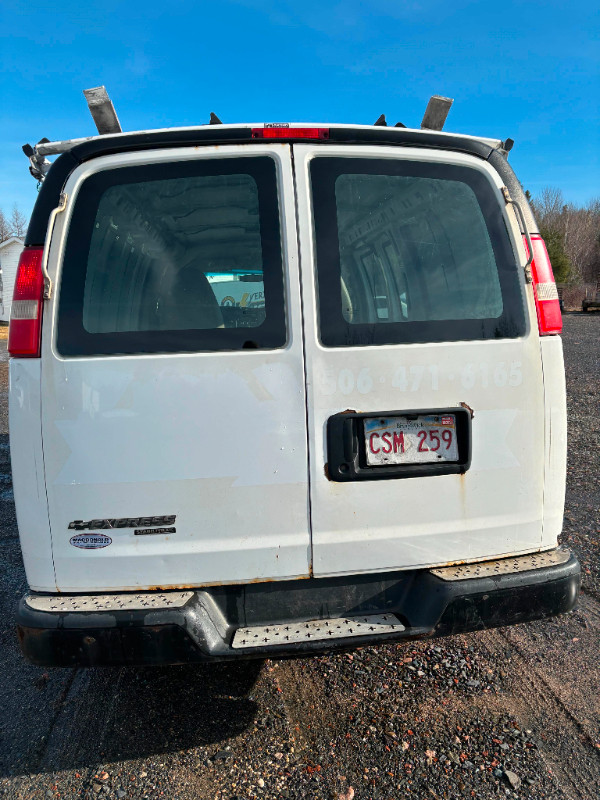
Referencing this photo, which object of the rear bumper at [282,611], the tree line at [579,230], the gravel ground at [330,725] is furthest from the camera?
the tree line at [579,230]

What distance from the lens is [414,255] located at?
2.40 meters

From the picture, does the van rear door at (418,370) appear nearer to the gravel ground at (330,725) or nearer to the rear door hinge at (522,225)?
the rear door hinge at (522,225)

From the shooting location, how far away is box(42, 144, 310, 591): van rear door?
82.3 inches

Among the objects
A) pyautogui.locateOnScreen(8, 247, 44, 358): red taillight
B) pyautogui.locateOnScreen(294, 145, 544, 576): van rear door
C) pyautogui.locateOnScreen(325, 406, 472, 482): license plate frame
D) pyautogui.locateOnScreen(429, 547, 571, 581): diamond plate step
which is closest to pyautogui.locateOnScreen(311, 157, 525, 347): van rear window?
pyautogui.locateOnScreen(294, 145, 544, 576): van rear door

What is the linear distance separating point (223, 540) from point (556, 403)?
145cm

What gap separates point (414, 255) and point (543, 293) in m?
0.56

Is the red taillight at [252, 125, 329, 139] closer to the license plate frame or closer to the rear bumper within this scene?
the license plate frame

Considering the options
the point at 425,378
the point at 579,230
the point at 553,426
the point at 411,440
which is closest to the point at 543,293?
the point at 553,426

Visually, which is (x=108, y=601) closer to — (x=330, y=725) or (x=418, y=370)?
(x=330, y=725)

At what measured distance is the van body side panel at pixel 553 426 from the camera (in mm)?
2324

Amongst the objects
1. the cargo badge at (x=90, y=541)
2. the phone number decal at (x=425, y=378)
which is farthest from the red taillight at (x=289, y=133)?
the cargo badge at (x=90, y=541)

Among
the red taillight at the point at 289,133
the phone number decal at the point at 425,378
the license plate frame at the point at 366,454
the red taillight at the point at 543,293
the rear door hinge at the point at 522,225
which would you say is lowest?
the license plate frame at the point at 366,454

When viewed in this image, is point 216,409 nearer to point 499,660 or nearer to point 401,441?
point 401,441

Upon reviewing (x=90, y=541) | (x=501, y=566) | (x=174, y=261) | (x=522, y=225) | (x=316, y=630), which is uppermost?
(x=522, y=225)
